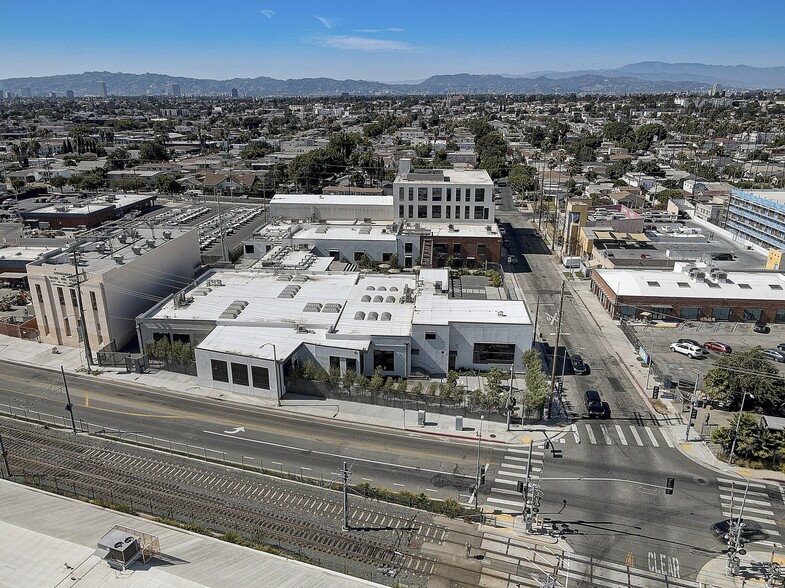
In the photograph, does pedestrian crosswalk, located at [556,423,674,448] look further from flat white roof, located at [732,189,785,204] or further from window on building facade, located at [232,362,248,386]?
flat white roof, located at [732,189,785,204]

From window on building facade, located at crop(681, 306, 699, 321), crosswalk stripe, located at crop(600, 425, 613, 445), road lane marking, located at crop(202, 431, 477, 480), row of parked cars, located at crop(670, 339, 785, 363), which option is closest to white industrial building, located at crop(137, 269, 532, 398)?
road lane marking, located at crop(202, 431, 477, 480)

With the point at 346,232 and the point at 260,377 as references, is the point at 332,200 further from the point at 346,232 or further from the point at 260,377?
the point at 260,377

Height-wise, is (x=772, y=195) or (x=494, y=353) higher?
(x=772, y=195)

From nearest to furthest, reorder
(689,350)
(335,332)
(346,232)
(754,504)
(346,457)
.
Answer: (754,504)
(346,457)
(335,332)
(689,350)
(346,232)

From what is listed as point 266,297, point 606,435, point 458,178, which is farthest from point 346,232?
point 606,435

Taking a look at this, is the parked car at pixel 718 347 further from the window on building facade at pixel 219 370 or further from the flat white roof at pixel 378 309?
the window on building facade at pixel 219 370

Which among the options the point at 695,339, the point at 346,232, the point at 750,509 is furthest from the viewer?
the point at 346,232
